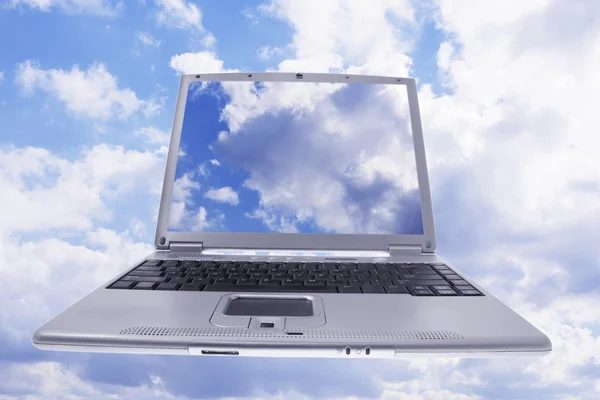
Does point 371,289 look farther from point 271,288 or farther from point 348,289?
point 271,288

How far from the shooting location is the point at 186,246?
217cm

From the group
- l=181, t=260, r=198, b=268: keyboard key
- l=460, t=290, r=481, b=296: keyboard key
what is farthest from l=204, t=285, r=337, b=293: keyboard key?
l=460, t=290, r=481, b=296: keyboard key

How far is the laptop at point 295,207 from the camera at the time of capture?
152 centimetres

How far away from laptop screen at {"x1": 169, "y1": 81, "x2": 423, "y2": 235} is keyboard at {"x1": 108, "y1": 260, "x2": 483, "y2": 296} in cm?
29

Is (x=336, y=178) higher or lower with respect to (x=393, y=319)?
higher

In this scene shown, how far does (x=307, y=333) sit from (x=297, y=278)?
0.51 m

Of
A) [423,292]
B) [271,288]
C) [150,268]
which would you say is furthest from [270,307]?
[150,268]

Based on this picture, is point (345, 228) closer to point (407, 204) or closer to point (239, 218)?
point (407, 204)

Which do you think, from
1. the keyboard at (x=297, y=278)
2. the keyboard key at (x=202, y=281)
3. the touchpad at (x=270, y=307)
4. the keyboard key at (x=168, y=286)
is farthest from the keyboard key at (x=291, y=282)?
the keyboard key at (x=168, y=286)

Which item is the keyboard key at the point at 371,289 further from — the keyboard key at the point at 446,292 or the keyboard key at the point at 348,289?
the keyboard key at the point at 446,292

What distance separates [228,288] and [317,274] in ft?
1.20

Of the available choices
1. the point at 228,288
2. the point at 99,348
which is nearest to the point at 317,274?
the point at 228,288

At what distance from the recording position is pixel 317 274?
1.78 m

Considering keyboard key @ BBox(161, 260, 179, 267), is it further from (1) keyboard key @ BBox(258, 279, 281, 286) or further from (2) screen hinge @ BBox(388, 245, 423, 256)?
(2) screen hinge @ BBox(388, 245, 423, 256)
